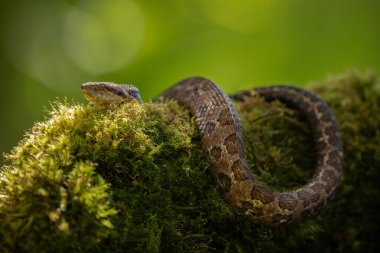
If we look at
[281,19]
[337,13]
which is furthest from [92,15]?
[337,13]

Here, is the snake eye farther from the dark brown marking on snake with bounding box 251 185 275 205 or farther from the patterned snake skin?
the dark brown marking on snake with bounding box 251 185 275 205

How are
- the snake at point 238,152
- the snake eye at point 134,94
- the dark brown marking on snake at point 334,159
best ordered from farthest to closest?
the dark brown marking on snake at point 334,159, the snake eye at point 134,94, the snake at point 238,152

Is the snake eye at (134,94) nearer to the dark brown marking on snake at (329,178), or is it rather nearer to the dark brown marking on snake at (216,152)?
the dark brown marking on snake at (216,152)

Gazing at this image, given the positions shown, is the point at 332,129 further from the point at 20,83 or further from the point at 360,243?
the point at 20,83

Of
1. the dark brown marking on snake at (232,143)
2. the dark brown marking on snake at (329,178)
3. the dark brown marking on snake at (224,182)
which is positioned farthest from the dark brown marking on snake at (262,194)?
the dark brown marking on snake at (329,178)

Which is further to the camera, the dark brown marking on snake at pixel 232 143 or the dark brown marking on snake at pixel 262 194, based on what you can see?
the dark brown marking on snake at pixel 232 143

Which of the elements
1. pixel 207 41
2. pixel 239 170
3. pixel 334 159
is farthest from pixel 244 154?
pixel 207 41

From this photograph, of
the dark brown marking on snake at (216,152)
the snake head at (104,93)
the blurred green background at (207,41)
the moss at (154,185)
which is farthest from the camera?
the blurred green background at (207,41)

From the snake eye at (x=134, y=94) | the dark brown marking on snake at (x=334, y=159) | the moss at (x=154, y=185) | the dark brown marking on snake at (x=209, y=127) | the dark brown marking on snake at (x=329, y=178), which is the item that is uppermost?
the dark brown marking on snake at (x=334, y=159)
